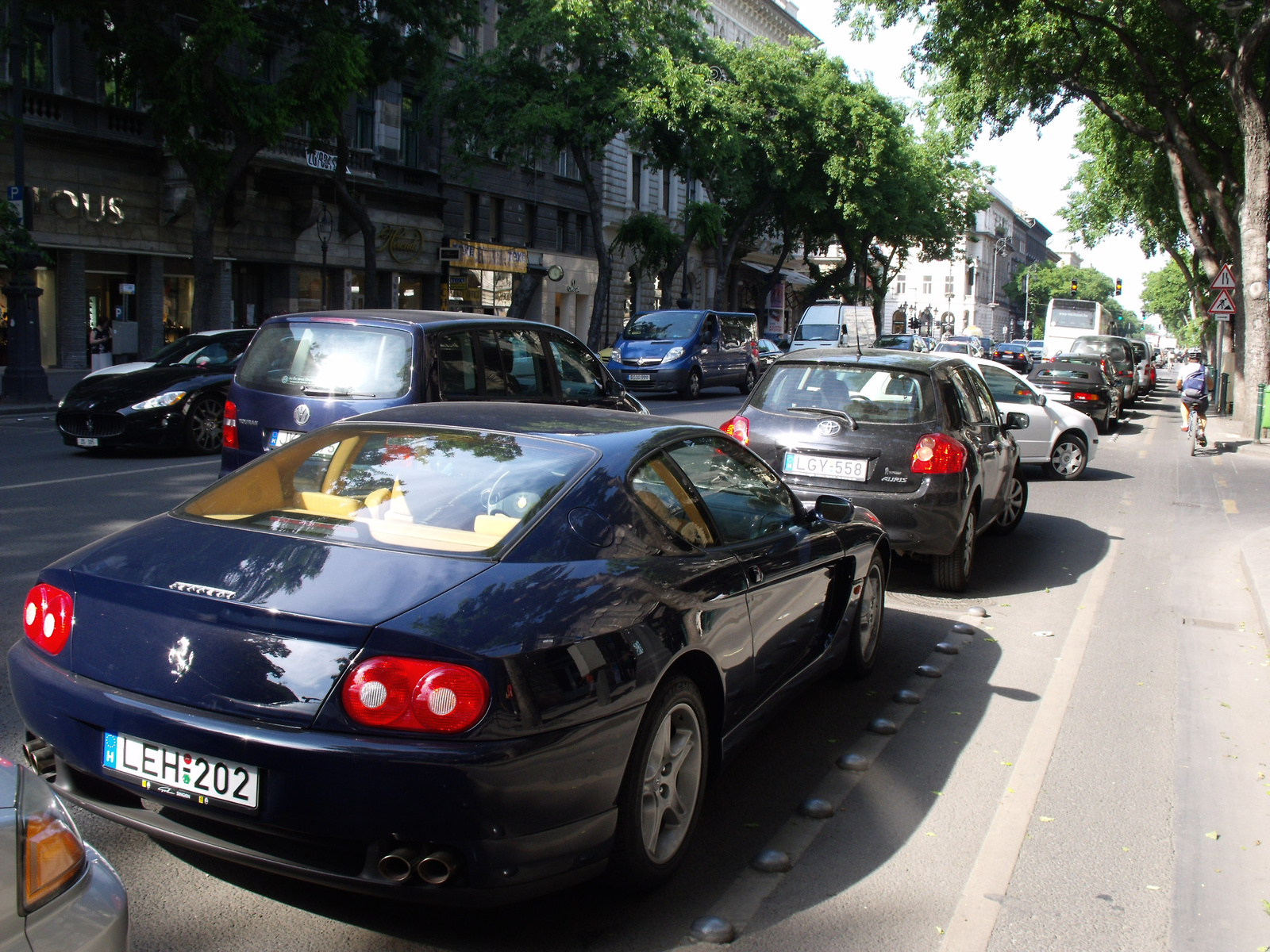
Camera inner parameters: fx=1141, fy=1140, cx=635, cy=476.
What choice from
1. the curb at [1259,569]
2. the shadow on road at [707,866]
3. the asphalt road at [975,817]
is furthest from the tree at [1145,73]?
the shadow on road at [707,866]

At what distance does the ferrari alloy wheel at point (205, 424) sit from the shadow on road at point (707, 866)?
9.28 metres

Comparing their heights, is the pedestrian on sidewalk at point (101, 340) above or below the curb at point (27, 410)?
above

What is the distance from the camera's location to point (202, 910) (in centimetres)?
316

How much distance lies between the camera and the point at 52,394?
21141mm

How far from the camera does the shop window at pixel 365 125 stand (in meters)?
32.9

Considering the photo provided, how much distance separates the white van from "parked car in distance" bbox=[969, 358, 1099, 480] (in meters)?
21.1

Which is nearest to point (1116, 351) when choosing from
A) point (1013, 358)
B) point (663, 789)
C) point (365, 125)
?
point (1013, 358)

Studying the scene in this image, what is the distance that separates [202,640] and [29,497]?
7.64m

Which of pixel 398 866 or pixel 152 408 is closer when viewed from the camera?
pixel 398 866

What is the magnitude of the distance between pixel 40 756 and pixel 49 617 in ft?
1.25

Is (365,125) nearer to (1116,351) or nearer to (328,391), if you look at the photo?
(1116,351)

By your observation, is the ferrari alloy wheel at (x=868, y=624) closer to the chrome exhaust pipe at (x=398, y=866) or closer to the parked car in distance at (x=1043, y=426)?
the chrome exhaust pipe at (x=398, y=866)

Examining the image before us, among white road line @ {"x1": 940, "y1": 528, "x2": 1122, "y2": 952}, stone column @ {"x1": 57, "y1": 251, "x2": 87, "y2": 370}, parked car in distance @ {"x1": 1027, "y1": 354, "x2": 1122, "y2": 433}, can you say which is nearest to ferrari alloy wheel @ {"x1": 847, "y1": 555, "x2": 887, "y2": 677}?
white road line @ {"x1": 940, "y1": 528, "x2": 1122, "y2": 952}

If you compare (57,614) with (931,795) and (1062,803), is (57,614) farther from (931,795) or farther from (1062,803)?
(1062,803)
